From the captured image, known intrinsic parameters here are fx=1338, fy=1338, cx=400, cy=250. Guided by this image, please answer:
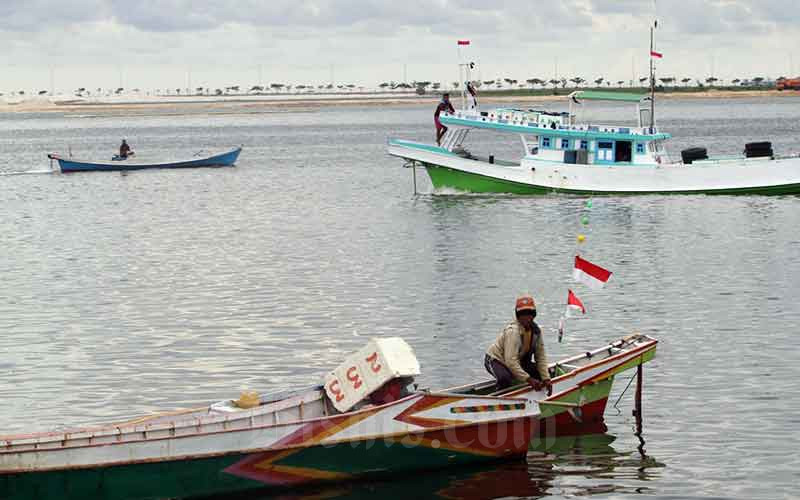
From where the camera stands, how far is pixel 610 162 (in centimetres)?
5331

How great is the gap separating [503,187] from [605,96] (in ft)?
18.2

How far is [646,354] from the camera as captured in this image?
19250 millimetres

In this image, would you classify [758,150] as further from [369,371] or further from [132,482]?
[132,482]

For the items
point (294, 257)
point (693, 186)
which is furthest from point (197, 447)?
point (693, 186)

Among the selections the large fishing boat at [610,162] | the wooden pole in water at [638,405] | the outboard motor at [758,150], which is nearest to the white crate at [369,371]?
the wooden pole in water at [638,405]

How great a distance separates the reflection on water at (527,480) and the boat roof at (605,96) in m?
35.3

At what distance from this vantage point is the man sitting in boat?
1798 centimetres

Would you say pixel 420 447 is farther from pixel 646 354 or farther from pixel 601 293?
pixel 601 293

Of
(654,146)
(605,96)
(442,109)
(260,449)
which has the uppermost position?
(605,96)

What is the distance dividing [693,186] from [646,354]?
35.6 meters

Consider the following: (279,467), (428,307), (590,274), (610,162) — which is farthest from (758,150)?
(279,467)

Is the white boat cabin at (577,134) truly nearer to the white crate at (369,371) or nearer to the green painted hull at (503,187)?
the green painted hull at (503,187)

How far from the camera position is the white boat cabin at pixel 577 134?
5228cm

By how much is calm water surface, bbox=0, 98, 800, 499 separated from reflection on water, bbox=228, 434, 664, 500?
4 centimetres
